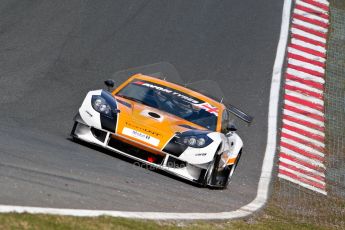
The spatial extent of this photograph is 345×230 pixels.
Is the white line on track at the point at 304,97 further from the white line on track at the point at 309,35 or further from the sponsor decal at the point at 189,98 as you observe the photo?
the sponsor decal at the point at 189,98

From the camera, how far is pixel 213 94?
1429 cm

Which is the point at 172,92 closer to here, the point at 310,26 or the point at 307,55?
the point at 307,55

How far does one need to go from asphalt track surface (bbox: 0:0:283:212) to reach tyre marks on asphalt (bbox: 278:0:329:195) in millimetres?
478

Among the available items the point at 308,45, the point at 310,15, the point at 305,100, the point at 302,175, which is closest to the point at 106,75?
the point at 302,175

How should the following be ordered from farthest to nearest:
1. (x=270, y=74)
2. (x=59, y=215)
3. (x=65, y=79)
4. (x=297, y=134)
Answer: (x=270, y=74)
(x=297, y=134)
(x=65, y=79)
(x=59, y=215)

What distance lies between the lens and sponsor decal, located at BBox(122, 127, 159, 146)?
10.8 meters

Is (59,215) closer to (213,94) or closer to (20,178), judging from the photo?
(20,178)

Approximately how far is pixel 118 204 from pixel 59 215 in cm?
137

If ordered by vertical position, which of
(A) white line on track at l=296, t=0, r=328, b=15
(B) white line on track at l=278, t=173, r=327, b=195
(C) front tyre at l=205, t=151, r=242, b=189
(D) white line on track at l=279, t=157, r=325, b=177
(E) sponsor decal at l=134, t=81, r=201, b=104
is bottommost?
(C) front tyre at l=205, t=151, r=242, b=189

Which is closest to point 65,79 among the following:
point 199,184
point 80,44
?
point 80,44

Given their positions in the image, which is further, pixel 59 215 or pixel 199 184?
pixel 199 184

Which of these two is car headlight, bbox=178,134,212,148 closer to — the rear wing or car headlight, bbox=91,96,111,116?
car headlight, bbox=91,96,111,116

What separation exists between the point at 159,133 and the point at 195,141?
45 cm

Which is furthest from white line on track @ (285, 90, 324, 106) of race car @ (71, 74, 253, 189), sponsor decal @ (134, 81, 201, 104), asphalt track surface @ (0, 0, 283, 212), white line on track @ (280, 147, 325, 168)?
race car @ (71, 74, 253, 189)
